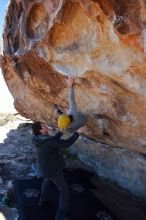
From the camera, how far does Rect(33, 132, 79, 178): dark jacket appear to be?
17.1 ft

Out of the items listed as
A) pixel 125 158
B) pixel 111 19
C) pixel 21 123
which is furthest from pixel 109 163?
pixel 21 123

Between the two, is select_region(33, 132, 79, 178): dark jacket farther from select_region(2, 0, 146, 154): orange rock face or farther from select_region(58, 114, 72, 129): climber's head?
select_region(2, 0, 146, 154): orange rock face

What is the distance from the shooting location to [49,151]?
5297mm

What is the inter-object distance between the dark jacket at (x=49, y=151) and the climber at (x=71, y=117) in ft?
0.79

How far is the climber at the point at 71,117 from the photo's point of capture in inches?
216

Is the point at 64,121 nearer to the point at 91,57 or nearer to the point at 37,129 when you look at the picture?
the point at 37,129

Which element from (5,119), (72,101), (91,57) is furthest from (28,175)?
(5,119)

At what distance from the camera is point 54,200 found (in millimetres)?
6121

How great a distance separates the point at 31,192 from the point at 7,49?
301cm

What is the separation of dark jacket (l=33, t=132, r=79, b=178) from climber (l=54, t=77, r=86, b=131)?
0.24 metres

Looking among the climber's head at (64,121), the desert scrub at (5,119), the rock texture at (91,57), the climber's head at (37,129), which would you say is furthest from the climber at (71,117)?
the desert scrub at (5,119)

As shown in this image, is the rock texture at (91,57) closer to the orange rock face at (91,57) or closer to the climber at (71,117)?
the orange rock face at (91,57)

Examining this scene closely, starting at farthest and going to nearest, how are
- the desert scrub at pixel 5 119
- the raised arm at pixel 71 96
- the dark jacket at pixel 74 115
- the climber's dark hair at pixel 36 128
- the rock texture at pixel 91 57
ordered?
the desert scrub at pixel 5 119 < the raised arm at pixel 71 96 < the dark jacket at pixel 74 115 < the climber's dark hair at pixel 36 128 < the rock texture at pixel 91 57

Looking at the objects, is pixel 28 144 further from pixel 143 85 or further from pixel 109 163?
pixel 143 85
